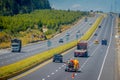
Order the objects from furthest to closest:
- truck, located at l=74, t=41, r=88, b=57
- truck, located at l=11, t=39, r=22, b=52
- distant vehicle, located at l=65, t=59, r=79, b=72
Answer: truck, located at l=11, t=39, r=22, b=52 → truck, located at l=74, t=41, r=88, b=57 → distant vehicle, located at l=65, t=59, r=79, b=72

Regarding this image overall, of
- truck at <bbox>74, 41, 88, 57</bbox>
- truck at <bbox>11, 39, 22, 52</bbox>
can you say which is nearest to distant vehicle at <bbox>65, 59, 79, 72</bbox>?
truck at <bbox>74, 41, 88, 57</bbox>

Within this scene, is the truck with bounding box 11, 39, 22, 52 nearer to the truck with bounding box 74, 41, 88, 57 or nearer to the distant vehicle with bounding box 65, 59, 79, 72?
the truck with bounding box 74, 41, 88, 57

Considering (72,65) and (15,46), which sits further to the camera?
(15,46)

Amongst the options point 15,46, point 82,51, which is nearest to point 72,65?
point 82,51

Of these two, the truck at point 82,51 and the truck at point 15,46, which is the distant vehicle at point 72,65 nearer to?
the truck at point 82,51

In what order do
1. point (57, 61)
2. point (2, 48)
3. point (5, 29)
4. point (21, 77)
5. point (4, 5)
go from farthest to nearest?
point (4, 5) < point (5, 29) < point (2, 48) < point (57, 61) < point (21, 77)

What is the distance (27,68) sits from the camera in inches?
1954

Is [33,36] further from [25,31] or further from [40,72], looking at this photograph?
[40,72]

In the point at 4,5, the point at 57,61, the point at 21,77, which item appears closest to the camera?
the point at 21,77

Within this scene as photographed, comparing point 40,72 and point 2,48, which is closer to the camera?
point 40,72

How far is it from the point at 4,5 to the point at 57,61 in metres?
128

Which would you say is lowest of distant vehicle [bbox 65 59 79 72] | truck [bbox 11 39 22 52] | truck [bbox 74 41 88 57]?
truck [bbox 74 41 88 57]

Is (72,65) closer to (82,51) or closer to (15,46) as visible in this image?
(82,51)

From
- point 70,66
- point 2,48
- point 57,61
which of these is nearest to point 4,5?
point 2,48
